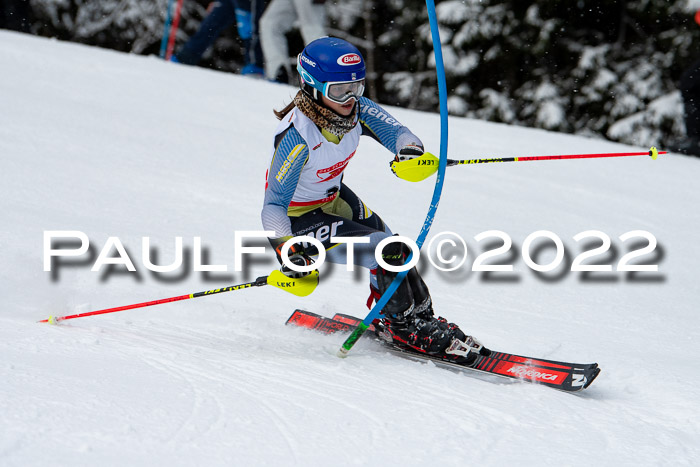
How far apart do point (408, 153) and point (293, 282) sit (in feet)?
2.59

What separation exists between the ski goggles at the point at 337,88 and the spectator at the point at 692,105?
578 centimetres

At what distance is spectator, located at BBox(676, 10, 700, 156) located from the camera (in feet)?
25.3

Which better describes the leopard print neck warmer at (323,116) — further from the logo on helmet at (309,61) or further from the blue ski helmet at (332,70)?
the logo on helmet at (309,61)

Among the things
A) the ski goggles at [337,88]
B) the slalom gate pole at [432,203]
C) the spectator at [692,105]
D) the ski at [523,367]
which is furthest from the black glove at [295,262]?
the spectator at [692,105]

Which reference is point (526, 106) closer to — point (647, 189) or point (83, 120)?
point (647, 189)

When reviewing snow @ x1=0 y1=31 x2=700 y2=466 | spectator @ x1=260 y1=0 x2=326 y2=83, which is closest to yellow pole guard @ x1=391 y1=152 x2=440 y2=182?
snow @ x1=0 y1=31 x2=700 y2=466

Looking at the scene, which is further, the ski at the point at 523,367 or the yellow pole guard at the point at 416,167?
the yellow pole guard at the point at 416,167

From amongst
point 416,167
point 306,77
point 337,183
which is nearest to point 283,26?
point 337,183

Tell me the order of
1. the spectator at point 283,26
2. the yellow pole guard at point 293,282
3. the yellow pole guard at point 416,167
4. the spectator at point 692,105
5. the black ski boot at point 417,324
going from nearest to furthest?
the yellow pole guard at point 293,282 → the yellow pole guard at point 416,167 → the black ski boot at point 417,324 → the spectator at point 692,105 → the spectator at point 283,26

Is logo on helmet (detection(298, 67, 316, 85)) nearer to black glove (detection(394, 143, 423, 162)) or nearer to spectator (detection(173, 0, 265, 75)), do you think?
black glove (detection(394, 143, 423, 162))

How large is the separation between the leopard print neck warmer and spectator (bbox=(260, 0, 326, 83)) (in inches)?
198

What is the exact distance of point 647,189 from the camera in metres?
6.91

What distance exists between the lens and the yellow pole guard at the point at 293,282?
2955mm

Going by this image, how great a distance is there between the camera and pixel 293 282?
2.96 meters
